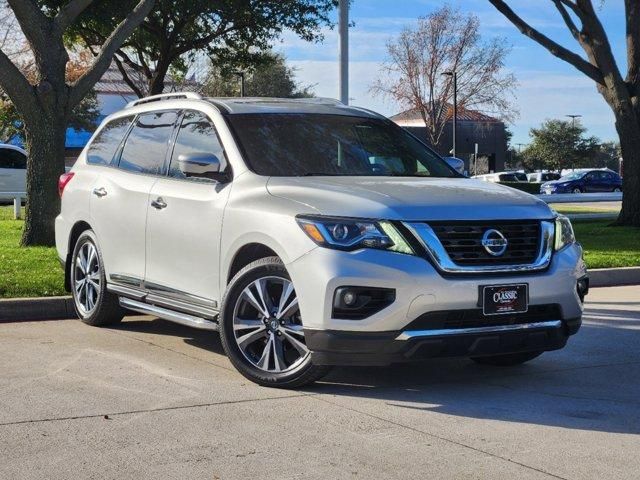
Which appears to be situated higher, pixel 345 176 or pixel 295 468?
pixel 345 176

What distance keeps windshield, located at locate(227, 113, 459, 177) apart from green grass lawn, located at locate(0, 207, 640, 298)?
11.9ft

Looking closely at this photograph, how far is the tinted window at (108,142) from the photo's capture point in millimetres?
8633

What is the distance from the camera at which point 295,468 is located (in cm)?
462

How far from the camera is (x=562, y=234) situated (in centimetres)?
658

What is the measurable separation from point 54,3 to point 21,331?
59.3 ft

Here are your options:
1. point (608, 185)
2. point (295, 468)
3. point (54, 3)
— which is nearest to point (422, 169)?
point (295, 468)

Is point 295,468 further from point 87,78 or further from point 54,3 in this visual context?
point 54,3

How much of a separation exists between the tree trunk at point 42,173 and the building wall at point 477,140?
60824 millimetres

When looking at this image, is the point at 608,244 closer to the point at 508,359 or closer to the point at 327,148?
the point at 508,359

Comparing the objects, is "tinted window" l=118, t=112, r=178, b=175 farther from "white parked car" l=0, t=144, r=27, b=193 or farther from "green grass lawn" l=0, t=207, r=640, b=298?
"white parked car" l=0, t=144, r=27, b=193

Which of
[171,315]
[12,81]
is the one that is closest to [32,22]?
[12,81]

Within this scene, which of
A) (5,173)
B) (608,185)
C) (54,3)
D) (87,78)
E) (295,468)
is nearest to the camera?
(295,468)

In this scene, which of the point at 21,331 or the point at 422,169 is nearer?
the point at 422,169

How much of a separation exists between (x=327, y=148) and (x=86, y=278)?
2772 mm
